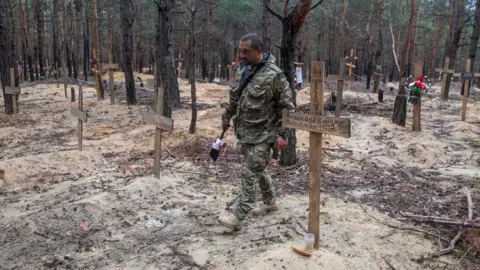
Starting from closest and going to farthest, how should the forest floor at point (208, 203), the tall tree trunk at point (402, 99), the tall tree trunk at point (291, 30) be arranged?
1. the forest floor at point (208, 203)
2. the tall tree trunk at point (291, 30)
3. the tall tree trunk at point (402, 99)

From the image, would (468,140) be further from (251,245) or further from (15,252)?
(15,252)

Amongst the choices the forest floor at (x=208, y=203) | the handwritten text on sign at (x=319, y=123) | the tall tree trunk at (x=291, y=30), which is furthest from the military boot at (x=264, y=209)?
the tall tree trunk at (x=291, y=30)

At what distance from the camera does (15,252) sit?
13.0ft

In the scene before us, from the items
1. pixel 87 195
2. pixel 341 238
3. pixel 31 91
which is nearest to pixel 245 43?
pixel 341 238

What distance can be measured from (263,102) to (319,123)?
94cm

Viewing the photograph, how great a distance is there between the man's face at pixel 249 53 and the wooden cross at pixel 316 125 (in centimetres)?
75

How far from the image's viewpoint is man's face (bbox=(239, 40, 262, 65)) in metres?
3.90

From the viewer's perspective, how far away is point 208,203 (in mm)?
5211

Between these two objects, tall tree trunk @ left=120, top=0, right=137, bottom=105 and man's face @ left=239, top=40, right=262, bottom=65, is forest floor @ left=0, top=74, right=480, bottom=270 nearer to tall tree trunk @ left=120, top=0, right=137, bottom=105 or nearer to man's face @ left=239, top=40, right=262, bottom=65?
man's face @ left=239, top=40, right=262, bottom=65

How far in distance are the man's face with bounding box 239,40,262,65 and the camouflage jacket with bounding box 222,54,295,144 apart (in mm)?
77

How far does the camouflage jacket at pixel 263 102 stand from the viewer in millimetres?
3936

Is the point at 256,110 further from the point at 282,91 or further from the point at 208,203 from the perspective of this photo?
the point at 208,203

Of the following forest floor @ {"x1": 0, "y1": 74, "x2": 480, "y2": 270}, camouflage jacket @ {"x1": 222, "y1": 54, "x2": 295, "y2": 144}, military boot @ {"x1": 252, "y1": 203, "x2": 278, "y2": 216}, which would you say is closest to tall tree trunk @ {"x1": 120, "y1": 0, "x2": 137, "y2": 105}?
forest floor @ {"x1": 0, "y1": 74, "x2": 480, "y2": 270}

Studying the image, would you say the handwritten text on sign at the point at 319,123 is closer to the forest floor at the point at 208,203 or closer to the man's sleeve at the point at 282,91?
the man's sleeve at the point at 282,91
